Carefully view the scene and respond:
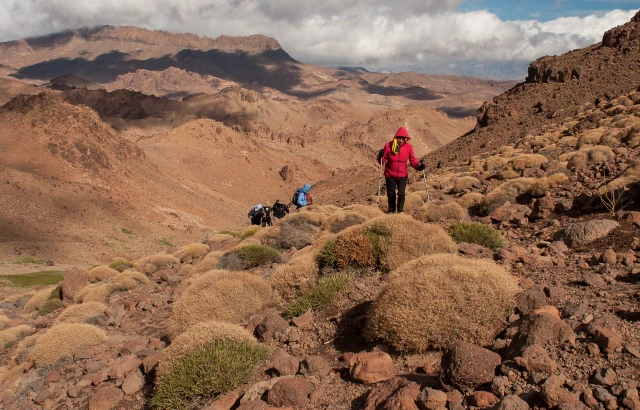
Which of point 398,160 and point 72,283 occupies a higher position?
point 398,160

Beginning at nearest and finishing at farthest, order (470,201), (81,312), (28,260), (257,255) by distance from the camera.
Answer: (81,312)
(257,255)
(470,201)
(28,260)

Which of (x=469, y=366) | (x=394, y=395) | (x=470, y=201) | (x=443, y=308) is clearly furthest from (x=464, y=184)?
(x=394, y=395)

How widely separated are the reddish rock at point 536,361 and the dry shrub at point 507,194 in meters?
8.53

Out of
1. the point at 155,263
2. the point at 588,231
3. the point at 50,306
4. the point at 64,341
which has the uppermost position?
the point at 588,231

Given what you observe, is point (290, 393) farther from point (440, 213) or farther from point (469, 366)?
point (440, 213)

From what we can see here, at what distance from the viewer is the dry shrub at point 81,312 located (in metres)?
10.9

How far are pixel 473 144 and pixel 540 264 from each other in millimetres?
27499

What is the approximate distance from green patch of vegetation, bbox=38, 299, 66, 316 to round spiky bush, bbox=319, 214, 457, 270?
10.5 metres

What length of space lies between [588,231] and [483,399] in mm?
5041

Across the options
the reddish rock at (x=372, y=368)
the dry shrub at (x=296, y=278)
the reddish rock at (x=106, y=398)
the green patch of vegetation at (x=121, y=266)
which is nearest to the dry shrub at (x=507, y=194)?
the dry shrub at (x=296, y=278)

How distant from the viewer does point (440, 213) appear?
11148mm

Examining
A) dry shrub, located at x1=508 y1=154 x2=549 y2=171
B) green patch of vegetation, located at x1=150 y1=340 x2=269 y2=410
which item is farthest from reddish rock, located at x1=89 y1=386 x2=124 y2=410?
dry shrub, located at x1=508 y1=154 x2=549 y2=171

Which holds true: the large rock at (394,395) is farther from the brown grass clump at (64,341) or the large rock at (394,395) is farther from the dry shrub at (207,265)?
the dry shrub at (207,265)

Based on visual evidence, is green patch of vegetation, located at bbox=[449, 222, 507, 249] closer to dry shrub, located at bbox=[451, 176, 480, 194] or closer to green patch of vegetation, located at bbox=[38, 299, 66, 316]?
dry shrub, located at bbox=[451, 176, 480, 194]
